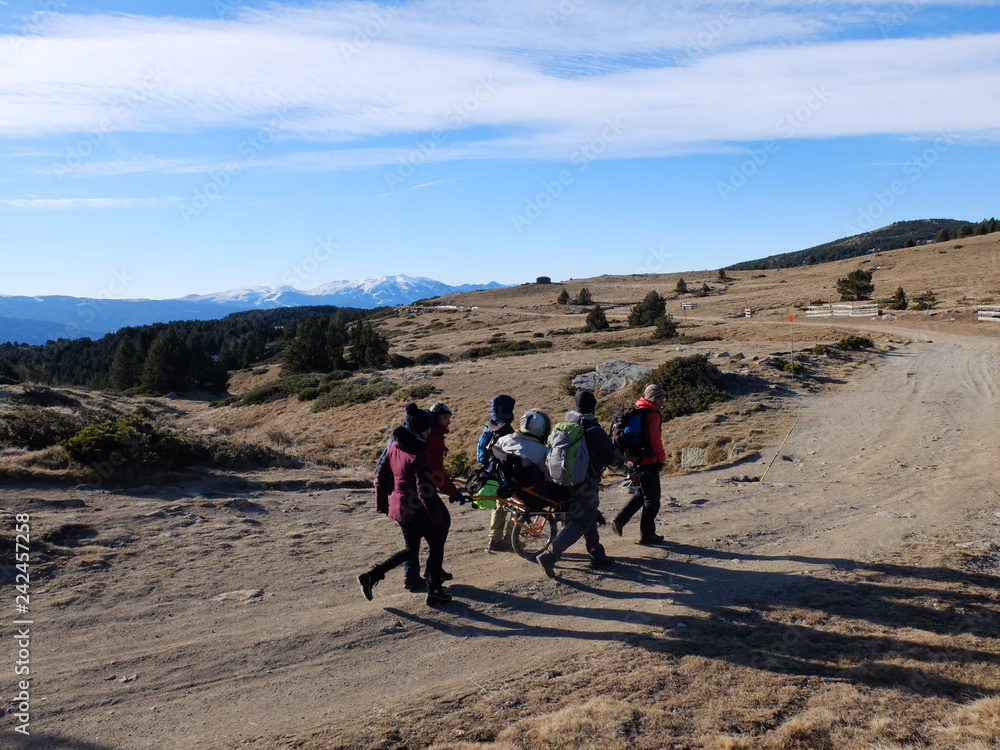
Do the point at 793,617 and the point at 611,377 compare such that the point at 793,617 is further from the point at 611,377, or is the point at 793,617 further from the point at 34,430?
the point at 611,377

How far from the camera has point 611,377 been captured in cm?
2112

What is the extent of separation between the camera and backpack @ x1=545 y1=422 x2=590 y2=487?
6.48 m

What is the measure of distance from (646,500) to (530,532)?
147 cm

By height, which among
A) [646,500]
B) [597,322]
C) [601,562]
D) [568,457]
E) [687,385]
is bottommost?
[601,562]

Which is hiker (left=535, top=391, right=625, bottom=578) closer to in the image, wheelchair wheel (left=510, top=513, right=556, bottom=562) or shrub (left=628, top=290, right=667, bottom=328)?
wheelchair wheel (left=510, top=513, right=556, bottom=562)

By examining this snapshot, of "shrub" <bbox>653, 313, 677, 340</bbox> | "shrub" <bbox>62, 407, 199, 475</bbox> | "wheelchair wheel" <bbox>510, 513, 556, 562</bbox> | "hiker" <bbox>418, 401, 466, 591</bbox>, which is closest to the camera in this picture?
"hiker" <bbox>418, 401, 466, 591</bbox>

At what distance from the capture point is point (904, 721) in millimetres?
4449

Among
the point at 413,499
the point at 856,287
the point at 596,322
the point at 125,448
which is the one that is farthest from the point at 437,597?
the point at 856,287

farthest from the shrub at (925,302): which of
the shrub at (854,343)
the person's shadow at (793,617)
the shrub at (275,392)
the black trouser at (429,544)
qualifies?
the black trouser at (429,544)

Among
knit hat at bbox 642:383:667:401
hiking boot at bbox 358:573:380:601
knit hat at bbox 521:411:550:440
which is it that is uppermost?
knit hat at bbox 642:383:667:401

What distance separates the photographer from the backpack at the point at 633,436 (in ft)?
24.6

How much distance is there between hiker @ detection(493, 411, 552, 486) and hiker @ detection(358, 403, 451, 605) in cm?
90

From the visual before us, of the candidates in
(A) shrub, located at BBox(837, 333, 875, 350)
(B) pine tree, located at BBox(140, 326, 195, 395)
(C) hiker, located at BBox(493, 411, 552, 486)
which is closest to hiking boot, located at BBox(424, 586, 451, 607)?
(C) hiker, located at BBox(493, 411, 552, 486)

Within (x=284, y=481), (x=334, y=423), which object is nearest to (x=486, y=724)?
(x=284, y=481)
